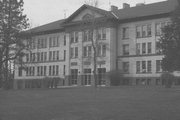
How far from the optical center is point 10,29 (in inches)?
2020

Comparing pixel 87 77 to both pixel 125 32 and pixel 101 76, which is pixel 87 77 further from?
pixel 125 32

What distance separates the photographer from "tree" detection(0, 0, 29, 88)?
51.0m

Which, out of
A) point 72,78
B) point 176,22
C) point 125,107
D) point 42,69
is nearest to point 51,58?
point 42,69

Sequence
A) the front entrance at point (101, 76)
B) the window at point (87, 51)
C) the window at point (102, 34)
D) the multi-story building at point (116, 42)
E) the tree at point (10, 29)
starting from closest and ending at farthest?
the tree at point (10, 29) < the multi-story building at point (116, 42) < the front entrance at point (101, 76) < the window at point (102, 34) < the window at point (87, 51)

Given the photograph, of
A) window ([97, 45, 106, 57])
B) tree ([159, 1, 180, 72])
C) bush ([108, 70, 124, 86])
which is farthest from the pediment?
tree ([159, 1, 180, 72])

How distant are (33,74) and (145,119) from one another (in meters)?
63.0

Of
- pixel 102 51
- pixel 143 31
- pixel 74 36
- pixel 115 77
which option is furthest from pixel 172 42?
pixel 74 36

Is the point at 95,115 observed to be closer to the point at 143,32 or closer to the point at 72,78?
the point at 143,32

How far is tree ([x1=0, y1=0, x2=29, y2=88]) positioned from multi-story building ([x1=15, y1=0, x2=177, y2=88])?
4.64 m

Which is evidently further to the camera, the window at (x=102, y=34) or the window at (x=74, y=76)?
the window at (x=74, y=76)

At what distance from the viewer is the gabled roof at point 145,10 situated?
6009cm

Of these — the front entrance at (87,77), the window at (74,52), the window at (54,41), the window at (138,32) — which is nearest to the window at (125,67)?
the window at (138,32)

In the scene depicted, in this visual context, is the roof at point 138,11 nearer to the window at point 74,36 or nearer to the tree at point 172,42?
the window at point 74,36

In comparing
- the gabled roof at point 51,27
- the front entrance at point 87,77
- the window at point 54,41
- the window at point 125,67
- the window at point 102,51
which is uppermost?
the gabled roof at point 51,27
